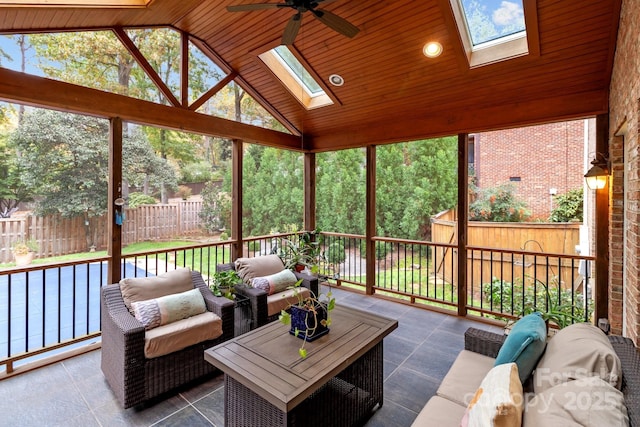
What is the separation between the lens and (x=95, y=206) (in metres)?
3.65

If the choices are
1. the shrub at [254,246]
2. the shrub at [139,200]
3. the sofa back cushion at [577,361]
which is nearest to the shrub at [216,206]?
the shrub at [254,246]

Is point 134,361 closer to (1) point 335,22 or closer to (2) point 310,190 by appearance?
(1) point 335,22

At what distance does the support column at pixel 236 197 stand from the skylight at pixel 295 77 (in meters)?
1.13

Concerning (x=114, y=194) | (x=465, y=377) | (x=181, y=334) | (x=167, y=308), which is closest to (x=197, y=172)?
(x=114, y=194)

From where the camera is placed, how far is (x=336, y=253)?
6000mm

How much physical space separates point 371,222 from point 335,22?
3213mm

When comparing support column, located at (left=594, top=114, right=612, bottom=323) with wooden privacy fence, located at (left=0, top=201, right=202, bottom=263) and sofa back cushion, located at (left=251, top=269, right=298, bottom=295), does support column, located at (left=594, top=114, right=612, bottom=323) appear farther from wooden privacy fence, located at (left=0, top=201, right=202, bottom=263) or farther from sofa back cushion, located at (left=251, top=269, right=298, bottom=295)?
wooden privacy fence, located at (left=0, top=201, right=202, bottom=263)

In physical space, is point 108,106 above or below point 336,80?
below

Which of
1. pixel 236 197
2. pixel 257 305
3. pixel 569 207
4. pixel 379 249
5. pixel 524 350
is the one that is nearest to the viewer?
pixel 524 350

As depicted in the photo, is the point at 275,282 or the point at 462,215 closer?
the point at 275,282

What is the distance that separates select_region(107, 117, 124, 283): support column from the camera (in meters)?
3.38

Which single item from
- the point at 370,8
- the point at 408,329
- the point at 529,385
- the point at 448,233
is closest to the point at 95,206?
the point at 370,8

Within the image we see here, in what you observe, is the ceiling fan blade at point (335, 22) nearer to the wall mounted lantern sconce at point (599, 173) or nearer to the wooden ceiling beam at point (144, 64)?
the wooden ceiling beam at point (144, 64)

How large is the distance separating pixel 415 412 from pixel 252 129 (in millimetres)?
4117
